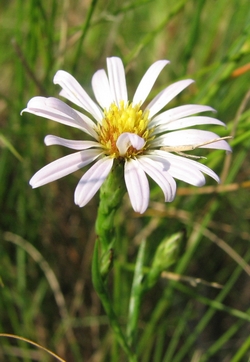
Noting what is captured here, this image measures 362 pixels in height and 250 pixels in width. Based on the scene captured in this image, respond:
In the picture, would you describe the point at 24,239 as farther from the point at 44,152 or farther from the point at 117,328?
the point at 117,328

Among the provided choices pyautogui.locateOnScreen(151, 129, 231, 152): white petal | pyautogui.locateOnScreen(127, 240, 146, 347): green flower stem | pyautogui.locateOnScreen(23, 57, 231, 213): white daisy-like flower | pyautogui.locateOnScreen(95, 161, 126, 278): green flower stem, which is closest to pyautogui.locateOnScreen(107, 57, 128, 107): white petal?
pyautogui.locateOnScreen(23, 57, 231, 213): white daisy-like flower

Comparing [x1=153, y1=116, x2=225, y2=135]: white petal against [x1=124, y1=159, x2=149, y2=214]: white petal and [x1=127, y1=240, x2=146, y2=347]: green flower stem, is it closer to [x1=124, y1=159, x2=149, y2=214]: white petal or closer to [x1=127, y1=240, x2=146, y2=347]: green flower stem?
[x1=124, y1=159, x2=149, y2=214]: white petal

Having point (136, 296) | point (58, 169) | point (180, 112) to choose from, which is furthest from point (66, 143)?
point (136, 296)

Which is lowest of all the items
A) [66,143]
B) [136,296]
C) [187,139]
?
[136,296]

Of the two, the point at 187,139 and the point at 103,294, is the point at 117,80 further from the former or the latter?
the point at 103,294

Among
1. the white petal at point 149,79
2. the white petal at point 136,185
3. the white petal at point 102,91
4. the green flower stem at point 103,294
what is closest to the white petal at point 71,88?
the white petal at point 102,91

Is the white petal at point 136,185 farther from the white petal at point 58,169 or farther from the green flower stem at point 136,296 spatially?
the green flower stem at point 136,296
